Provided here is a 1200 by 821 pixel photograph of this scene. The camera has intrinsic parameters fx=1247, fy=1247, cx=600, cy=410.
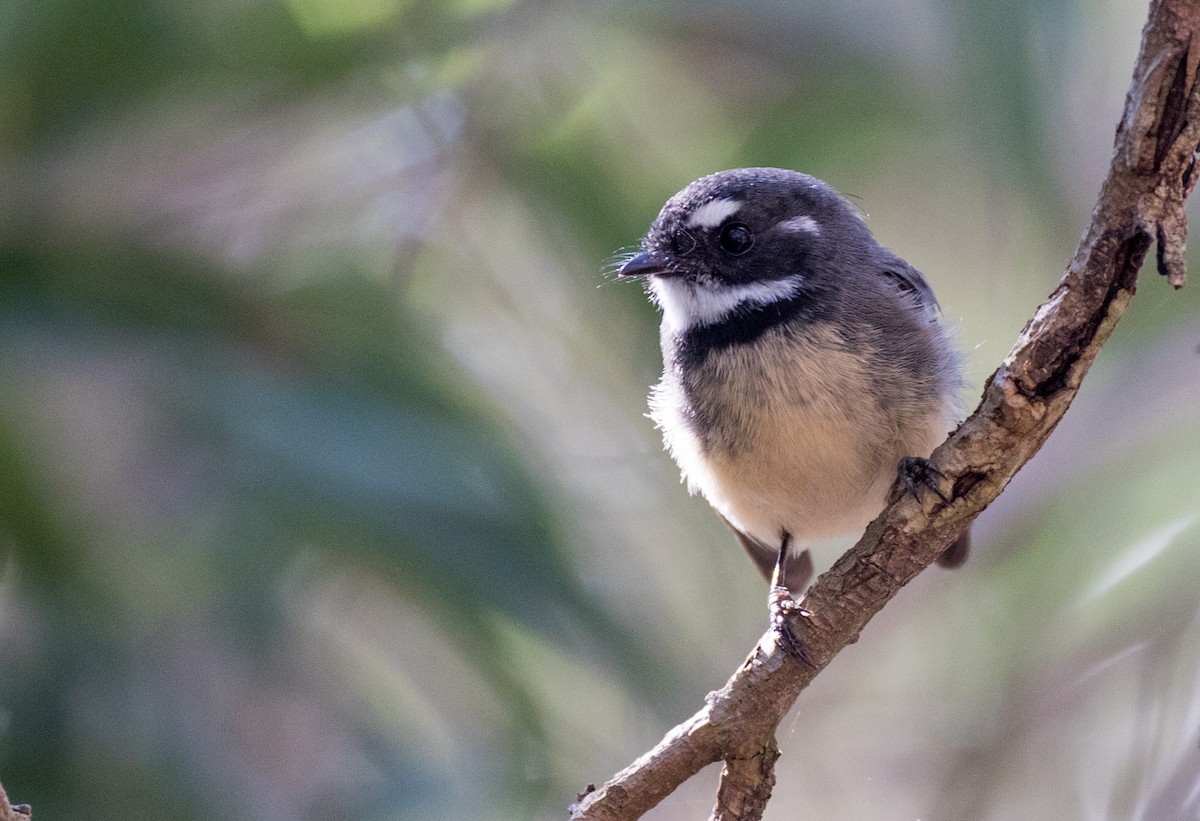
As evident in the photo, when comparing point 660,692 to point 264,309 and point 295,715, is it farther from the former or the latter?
point 264,309

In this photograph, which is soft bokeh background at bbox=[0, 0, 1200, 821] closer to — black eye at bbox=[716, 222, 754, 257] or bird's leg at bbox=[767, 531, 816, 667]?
black eye at bbox=[716, 222, 754, 257]

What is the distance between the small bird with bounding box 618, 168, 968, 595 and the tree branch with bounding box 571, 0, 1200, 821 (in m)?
0.47

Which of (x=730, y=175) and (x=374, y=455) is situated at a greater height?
(x=374, y=455)

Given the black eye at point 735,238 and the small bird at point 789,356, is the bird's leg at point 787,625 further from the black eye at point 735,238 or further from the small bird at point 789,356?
the black eye at point 735,238

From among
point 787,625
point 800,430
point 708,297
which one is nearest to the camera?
point 787,625

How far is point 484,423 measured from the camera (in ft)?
10.5

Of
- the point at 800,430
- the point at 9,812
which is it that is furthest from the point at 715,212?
the point at 9,812

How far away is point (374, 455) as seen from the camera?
3.02 metres

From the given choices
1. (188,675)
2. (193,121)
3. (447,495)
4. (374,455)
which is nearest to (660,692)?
(447,495)

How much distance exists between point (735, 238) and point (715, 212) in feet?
0.22

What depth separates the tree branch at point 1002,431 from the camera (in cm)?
139

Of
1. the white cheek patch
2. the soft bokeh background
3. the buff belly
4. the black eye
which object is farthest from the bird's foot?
the soft bokeh background

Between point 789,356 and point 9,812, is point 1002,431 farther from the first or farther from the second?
point 9,812

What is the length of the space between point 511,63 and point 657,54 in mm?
502
